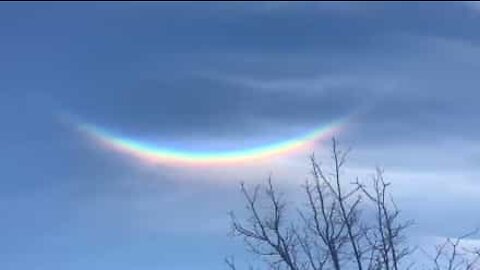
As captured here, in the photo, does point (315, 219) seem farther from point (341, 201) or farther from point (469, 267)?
point (469, 267)

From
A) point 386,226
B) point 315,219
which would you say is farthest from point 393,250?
point 315,219

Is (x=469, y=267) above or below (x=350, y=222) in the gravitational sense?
below

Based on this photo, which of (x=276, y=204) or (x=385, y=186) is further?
(x=276, y=204)

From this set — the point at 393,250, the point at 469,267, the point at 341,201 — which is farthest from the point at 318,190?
the point at 469,267

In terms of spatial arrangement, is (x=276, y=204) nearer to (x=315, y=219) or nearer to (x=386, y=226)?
(x=315, y=219)

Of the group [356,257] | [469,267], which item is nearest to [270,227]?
[356,257]

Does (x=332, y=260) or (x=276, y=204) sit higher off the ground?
(x=276, y=204)

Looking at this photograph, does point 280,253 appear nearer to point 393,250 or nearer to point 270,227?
point 270,227
